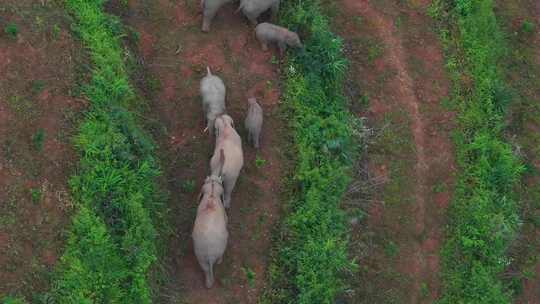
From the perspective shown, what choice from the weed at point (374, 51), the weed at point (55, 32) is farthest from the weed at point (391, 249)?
the weed at point (55, 32)

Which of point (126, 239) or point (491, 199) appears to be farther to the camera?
point (491, 199)

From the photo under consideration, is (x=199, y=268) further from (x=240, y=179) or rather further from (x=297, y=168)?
(x=297, y=168)

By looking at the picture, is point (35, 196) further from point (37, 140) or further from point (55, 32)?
point (55, 32)

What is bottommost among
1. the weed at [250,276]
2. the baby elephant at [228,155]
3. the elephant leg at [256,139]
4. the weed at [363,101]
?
the weed at [250,276]

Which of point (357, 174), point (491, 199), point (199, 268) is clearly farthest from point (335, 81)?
point (199, 268)

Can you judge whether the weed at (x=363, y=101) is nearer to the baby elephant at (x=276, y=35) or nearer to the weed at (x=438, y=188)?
the baby elephant at (x=276, y=35)

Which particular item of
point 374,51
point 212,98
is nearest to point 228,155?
point 212,98

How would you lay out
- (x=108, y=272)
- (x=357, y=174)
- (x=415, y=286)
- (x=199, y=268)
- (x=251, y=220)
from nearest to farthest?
(x=108, y=272) → (x=199, y=268) → (x=251, y=220) → (x=415, y=286) → (x=357, y=174)
